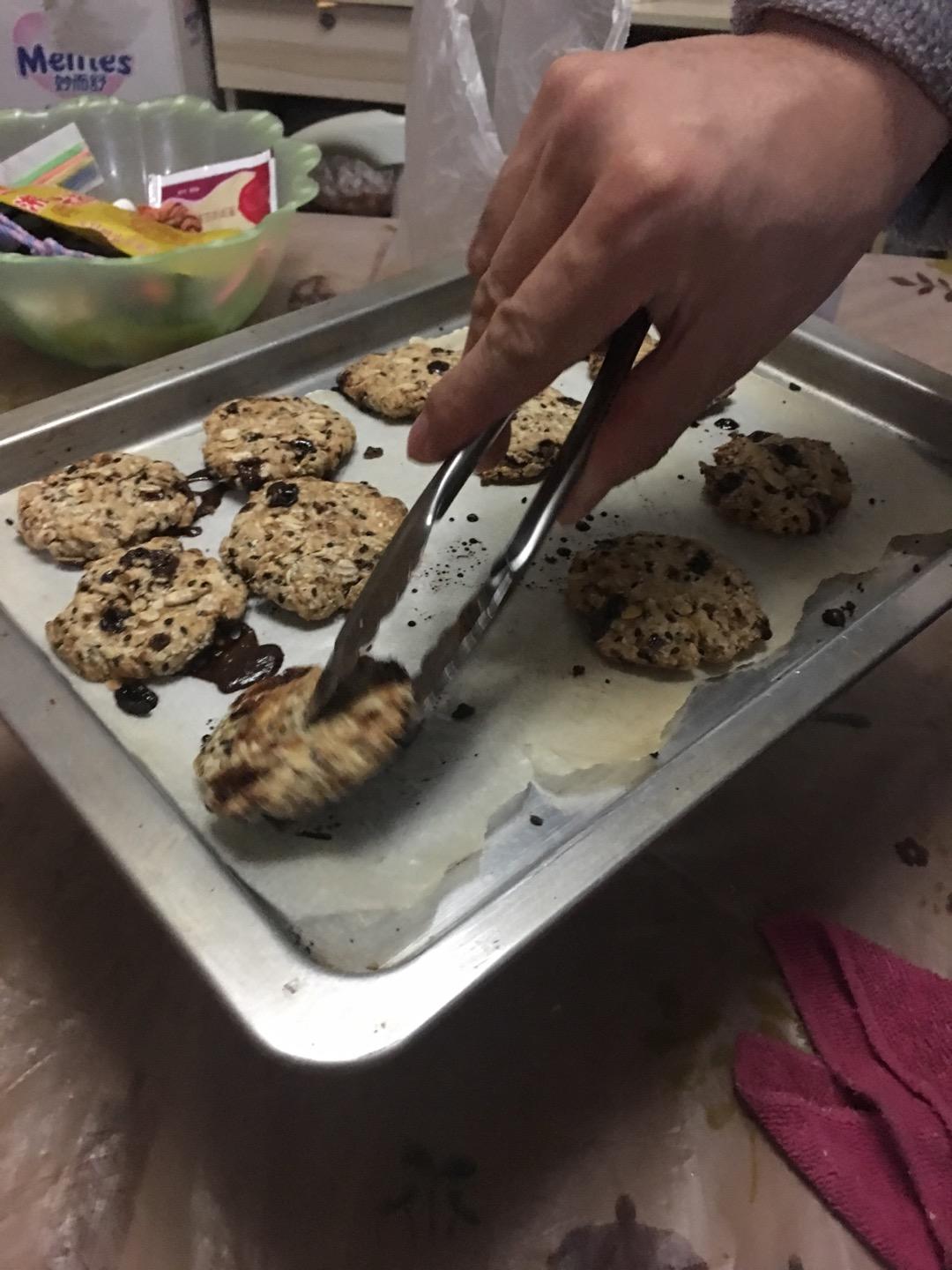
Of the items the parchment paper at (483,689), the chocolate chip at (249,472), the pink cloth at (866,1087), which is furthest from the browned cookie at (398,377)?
the pink cloth at (866,1087)

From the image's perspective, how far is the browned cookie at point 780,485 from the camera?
868 millimetres

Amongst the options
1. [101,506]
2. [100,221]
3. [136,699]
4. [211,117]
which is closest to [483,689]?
[136,699]

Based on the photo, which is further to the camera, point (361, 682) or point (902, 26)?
point (361, 682)

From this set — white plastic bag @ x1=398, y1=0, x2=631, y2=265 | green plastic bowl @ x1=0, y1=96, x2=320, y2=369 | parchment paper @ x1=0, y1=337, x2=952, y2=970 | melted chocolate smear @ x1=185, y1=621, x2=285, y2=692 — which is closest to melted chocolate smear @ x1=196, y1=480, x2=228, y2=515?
parchment paper @ x1=0, y1=337, x2=952, y2=970

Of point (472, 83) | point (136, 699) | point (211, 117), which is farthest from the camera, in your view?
point (211, 117)

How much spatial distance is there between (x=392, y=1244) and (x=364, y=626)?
370 millimetres

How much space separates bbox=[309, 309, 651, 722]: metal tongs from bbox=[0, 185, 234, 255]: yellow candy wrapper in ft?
1.85

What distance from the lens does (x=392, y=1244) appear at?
1.90ft

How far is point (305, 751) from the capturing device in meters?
0.60

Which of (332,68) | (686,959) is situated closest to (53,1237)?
(686,959)

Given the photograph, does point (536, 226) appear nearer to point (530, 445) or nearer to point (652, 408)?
point (652, 408)

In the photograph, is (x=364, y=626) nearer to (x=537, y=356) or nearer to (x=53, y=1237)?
(x=537, y=356)

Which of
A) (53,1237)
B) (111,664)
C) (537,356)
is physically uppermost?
(537,356)

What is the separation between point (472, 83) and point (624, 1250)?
1.15m
